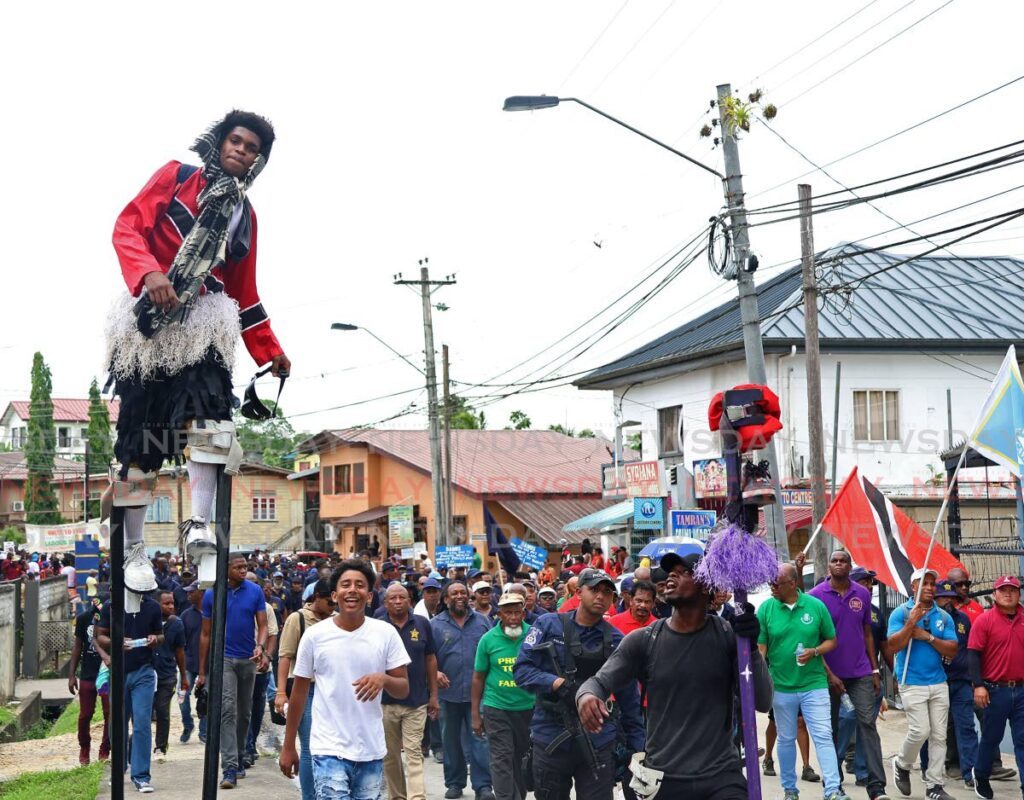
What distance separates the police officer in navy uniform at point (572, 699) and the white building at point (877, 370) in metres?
22.3

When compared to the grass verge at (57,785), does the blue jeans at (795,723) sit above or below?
above

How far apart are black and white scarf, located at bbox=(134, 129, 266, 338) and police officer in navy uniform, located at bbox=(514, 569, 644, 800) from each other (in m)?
3.59

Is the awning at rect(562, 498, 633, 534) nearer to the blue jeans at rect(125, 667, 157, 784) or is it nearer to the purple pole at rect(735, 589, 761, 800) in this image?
the blue jeans at rect(125, 667, 157, 784)

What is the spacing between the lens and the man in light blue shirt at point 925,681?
37.8ft

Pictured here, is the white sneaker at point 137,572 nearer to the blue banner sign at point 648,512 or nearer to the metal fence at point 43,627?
the blue banner sign at point 648,512

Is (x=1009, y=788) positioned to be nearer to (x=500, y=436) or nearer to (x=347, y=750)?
(x=347, y=750)

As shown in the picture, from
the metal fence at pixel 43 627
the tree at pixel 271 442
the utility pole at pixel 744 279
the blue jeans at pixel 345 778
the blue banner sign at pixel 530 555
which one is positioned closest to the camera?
the blue jeans at pixel 345 778

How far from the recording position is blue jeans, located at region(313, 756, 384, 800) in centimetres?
713

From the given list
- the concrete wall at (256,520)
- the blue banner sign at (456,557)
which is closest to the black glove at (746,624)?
the blue banner sign at (456,557)

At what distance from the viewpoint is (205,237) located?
6.45 meters

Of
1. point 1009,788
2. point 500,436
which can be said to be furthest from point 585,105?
point 500,436

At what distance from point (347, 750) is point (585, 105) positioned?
1134 centimetres

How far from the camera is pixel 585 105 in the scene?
1678cm

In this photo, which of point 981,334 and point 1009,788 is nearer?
point 1009,788
